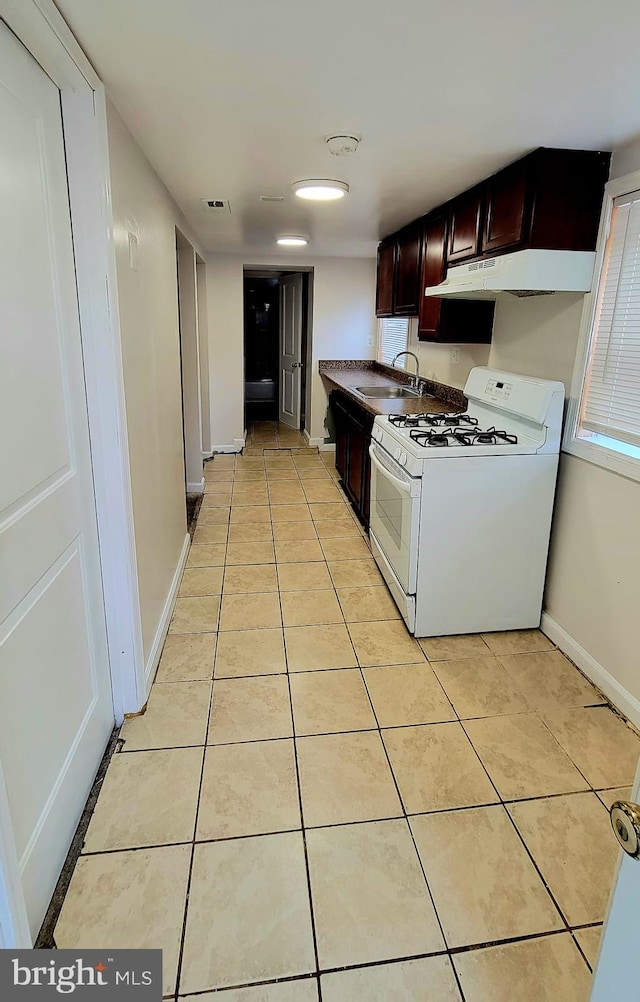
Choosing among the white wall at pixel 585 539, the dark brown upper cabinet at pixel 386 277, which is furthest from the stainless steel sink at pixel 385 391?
the white wall at pixel 585 539

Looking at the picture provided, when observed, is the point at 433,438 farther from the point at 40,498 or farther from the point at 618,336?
the point at 40,498

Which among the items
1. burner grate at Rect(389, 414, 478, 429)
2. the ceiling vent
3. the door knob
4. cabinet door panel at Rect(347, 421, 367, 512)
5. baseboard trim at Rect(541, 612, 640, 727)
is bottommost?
baseboard trim at Rect(541, 612, 640, 727)

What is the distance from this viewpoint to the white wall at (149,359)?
1.98 m

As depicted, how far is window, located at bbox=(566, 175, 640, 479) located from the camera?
2156 millimetres

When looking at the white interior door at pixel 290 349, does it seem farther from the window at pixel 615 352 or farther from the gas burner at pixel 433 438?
the window at pixel 615 352

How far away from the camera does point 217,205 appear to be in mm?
3318

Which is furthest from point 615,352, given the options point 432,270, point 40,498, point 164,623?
point 164,623

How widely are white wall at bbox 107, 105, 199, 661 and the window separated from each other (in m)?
1.86

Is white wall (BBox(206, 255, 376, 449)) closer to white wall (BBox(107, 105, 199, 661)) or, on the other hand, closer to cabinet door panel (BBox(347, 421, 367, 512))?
cabinet door panel (BBox(347, 421, 367, 512))

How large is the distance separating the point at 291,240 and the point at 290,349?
100 inches

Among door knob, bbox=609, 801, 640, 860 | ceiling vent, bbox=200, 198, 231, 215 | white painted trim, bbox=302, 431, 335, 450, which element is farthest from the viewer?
white painted trim, bbox=302, 431, 335, 450

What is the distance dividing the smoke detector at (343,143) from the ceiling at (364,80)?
0.04 meters

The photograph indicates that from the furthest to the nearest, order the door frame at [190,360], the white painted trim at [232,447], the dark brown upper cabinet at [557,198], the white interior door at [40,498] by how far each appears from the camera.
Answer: the white painted trim at [232,447]
the door frame at [190,360]
the dark brown upper cabinet at [557,198]
the white interior door at [40,498]

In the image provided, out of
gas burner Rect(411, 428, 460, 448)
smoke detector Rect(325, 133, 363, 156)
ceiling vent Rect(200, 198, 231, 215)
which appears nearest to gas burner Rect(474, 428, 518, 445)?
gas burner Rect(411, 428, 460, 448)
